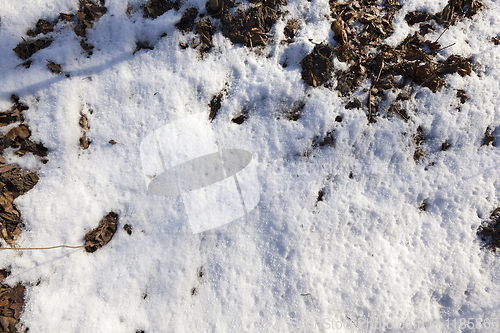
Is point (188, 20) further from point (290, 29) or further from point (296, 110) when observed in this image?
point (296, 110)

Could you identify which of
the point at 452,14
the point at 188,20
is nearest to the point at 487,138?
the point at 452,14

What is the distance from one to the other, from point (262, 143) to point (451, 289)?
270cm

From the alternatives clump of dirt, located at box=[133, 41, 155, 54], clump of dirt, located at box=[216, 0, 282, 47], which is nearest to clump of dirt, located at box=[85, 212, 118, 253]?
clump of dirt, located at box=[133, 41, 155, 54]

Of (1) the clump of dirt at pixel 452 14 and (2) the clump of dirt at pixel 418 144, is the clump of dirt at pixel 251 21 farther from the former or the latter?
(2) the clump of dirt at pixel 418 144

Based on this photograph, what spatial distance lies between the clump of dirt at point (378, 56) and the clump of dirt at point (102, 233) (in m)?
2.84

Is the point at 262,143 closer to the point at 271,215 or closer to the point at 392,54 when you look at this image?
the point at 271,215

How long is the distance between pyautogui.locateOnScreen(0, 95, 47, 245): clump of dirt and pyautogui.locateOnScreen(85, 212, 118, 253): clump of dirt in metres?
0.82

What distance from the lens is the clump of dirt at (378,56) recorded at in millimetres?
2795

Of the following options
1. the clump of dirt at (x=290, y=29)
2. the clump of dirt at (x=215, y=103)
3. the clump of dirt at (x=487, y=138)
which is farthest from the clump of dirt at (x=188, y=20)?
the clump of dirt at (x=487, y=138)

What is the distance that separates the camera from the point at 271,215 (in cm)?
268

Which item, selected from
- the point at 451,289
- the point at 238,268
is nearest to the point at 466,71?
the point at 451,289

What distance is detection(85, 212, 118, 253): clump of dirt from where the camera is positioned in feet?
8.89

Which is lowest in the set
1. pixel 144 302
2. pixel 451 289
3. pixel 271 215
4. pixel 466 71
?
pixel 451 289

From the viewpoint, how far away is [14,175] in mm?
2738
